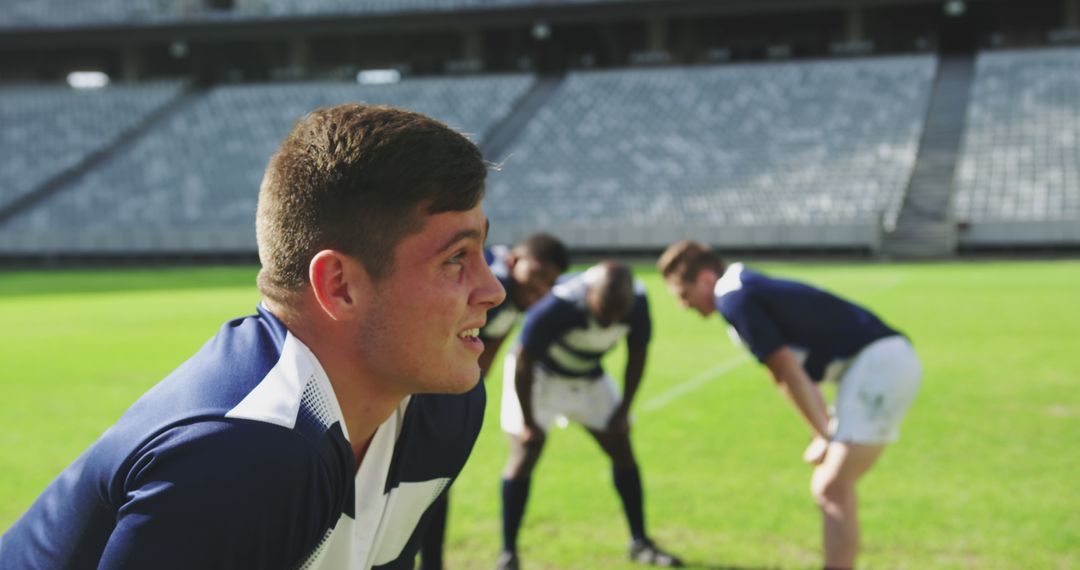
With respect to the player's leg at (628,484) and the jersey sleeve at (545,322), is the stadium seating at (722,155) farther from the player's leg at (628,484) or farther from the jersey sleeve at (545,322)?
the jersey sleeve at (545,322)

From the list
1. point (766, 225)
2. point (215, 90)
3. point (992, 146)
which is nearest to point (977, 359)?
point (766, 225)

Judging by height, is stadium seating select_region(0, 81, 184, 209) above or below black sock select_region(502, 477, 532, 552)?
below

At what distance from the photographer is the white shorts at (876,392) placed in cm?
520

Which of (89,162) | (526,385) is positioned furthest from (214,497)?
(89,162)

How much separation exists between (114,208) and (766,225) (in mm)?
24054

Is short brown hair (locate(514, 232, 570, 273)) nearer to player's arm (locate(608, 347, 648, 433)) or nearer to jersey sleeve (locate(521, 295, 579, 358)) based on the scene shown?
jersey sleeve (locate(521, 295, 579, 358))

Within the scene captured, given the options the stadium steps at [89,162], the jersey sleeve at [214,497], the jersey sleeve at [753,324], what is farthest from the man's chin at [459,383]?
the stadium steps at [89,162]

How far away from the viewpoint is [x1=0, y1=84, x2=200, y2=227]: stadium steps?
4162 centimetres

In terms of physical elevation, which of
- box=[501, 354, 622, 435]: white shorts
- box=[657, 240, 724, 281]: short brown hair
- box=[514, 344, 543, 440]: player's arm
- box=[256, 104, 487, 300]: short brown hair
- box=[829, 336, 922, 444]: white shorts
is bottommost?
box=[501, 354, 622, 435]: white shorts

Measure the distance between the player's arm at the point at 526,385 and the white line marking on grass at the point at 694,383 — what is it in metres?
4.45

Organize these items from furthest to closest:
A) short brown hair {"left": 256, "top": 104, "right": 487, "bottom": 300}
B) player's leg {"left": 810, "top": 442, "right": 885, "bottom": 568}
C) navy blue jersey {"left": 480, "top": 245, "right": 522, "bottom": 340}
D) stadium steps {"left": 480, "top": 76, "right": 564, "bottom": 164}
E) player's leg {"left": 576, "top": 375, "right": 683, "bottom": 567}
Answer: stadium steps {"left": 480, "top": 76, "right": 564, "bottom": 164} → player's leg {"left": 576, "top": 375, "right": 683, "bottom": 567} → navy blue jersey {"left": 480, "top": 245, "right": 522, "bottom": 340} → player's leg {"left": 810, "top": 442, "right": 885, "bottom": 568} → short brown hair {"left": 256, "top": 104, "right": 487, "bottom": 300}

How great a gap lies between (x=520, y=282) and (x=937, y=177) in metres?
31.8

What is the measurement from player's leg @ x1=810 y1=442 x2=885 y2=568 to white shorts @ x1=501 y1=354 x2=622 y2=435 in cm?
186

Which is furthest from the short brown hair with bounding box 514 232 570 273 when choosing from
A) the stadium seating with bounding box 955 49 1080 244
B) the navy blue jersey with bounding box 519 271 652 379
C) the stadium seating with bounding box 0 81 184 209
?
the stadium seating with bounding box 0 81 184 209
